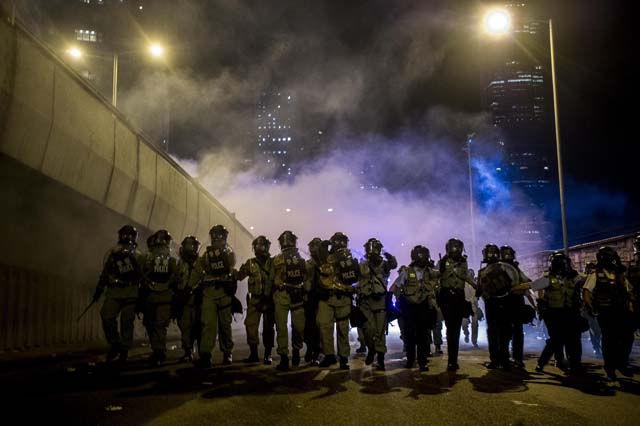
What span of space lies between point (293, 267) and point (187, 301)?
1.74 metres

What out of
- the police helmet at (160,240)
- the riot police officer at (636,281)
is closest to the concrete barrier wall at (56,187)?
the police helmet at (160,240)

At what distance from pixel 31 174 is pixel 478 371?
722 cm

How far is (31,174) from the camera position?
8234 mm

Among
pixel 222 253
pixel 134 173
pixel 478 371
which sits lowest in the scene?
pixel 478 371

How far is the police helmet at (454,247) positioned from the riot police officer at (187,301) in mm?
3785

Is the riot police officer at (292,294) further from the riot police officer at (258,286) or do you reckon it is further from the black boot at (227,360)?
the black boot at (227,360)

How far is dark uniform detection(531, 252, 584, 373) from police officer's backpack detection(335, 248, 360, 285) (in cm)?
253

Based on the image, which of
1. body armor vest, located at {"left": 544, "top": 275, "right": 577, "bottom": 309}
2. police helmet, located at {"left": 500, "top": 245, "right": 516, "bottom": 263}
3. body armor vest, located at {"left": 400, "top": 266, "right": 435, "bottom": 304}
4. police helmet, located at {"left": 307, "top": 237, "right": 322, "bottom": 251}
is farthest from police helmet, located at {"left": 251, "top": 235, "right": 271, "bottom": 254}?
body armor vest, located at {"left": 544, "top": 275, "right": 577, "bottom": 309}

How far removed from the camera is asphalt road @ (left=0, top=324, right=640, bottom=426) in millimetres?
4172

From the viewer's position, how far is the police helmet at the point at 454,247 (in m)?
7.75

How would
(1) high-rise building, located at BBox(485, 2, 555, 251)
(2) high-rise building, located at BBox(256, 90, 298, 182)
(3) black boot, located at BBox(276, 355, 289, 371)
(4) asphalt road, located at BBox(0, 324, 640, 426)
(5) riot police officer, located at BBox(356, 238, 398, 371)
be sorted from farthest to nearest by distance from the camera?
1. (1) high-rise building, located at BBox(485, 2, 555, 251)
2. (2) high-rise building, located at BBox(256, 90, 298, 182)
3. (5) riot police officer, located at BBox(356, 238, 398, 371)
4. (3) black boot, located at BBox(276, 355, 289, 371)
5. (4) asphalt road, located at BBox(0, 324, 640, 426)

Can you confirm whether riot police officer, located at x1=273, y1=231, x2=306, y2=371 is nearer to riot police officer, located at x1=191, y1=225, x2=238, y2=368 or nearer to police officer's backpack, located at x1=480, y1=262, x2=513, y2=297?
riot police officer, located at x1=191, y1=225, x2=238, y2=368

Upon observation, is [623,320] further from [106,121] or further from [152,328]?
[106,121]

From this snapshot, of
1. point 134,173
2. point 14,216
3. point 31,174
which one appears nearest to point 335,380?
point 31,174
